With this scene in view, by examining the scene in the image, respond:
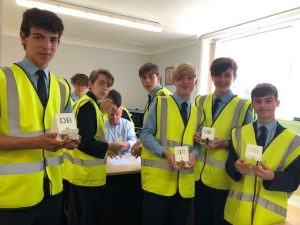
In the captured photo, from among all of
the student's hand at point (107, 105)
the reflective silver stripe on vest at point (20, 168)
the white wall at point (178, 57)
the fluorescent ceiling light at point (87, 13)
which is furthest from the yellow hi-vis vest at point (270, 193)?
the white wall at point (178, 57)

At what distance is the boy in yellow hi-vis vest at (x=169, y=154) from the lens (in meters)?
2.01

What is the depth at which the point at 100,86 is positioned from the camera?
225 centimetres

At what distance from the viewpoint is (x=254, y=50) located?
551 centimetres

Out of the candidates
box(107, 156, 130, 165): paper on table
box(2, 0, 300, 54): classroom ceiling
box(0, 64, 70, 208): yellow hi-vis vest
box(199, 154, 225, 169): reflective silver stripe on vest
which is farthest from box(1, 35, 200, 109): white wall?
box(0, 64, 70, 208): yellow hi-vis vest

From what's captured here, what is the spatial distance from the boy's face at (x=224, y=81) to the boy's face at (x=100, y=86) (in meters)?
0.92

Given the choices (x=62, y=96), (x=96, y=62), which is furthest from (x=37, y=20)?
(x=96, y=62)

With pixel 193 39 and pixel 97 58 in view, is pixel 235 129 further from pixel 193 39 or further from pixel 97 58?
pixel 97 58

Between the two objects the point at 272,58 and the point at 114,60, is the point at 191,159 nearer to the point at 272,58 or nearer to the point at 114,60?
the point at 272,58

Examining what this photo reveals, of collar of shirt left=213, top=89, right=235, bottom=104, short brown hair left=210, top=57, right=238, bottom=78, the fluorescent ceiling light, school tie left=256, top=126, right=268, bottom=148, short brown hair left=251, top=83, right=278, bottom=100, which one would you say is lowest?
school tie left=256, top=126, right=268, bottom=148

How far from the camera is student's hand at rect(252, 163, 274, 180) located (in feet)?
5.44

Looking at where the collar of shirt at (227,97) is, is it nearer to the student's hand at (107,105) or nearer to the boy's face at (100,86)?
the boy's face at (100,86)

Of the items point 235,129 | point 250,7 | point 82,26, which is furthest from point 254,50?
point 235,129

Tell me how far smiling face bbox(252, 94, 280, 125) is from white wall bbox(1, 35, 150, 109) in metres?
6.10

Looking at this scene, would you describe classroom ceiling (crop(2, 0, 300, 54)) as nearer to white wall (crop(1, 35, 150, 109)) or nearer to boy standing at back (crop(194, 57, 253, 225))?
white wall (crop(1, 35, 150, 109))
